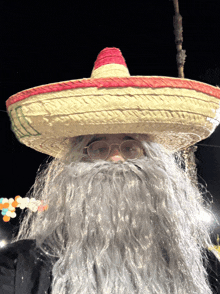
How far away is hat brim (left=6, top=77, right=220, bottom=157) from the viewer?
2.38 feet

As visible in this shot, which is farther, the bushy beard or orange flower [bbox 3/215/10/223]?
orange flower [bbox 3/215/10/223]

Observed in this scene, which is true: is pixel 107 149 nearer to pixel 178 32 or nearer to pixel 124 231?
pixel 124 231

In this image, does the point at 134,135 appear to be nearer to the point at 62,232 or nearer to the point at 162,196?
the point at 162,196

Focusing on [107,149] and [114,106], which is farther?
[107,149]

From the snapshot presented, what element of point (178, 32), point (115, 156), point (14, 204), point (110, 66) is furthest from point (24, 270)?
point (178, 32)

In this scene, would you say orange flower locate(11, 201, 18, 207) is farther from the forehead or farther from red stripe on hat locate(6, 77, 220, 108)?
red stripe on hat locate(6, 77, 220, 108)

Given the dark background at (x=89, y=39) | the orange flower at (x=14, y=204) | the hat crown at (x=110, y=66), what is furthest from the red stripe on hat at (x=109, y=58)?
the orange flower at (x=14, y=204)

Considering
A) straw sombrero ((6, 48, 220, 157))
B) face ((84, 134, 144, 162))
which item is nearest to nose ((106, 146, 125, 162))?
face ((84, 134, 144, 162))

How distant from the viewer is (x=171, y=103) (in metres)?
0.77

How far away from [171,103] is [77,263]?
24.5 inches

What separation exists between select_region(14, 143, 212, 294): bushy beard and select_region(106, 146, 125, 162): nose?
0.04 metres

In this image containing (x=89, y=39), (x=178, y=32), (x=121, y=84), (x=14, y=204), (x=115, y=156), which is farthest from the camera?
(x=14, y=204)

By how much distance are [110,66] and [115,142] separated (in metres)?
0.34

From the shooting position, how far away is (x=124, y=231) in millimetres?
787
